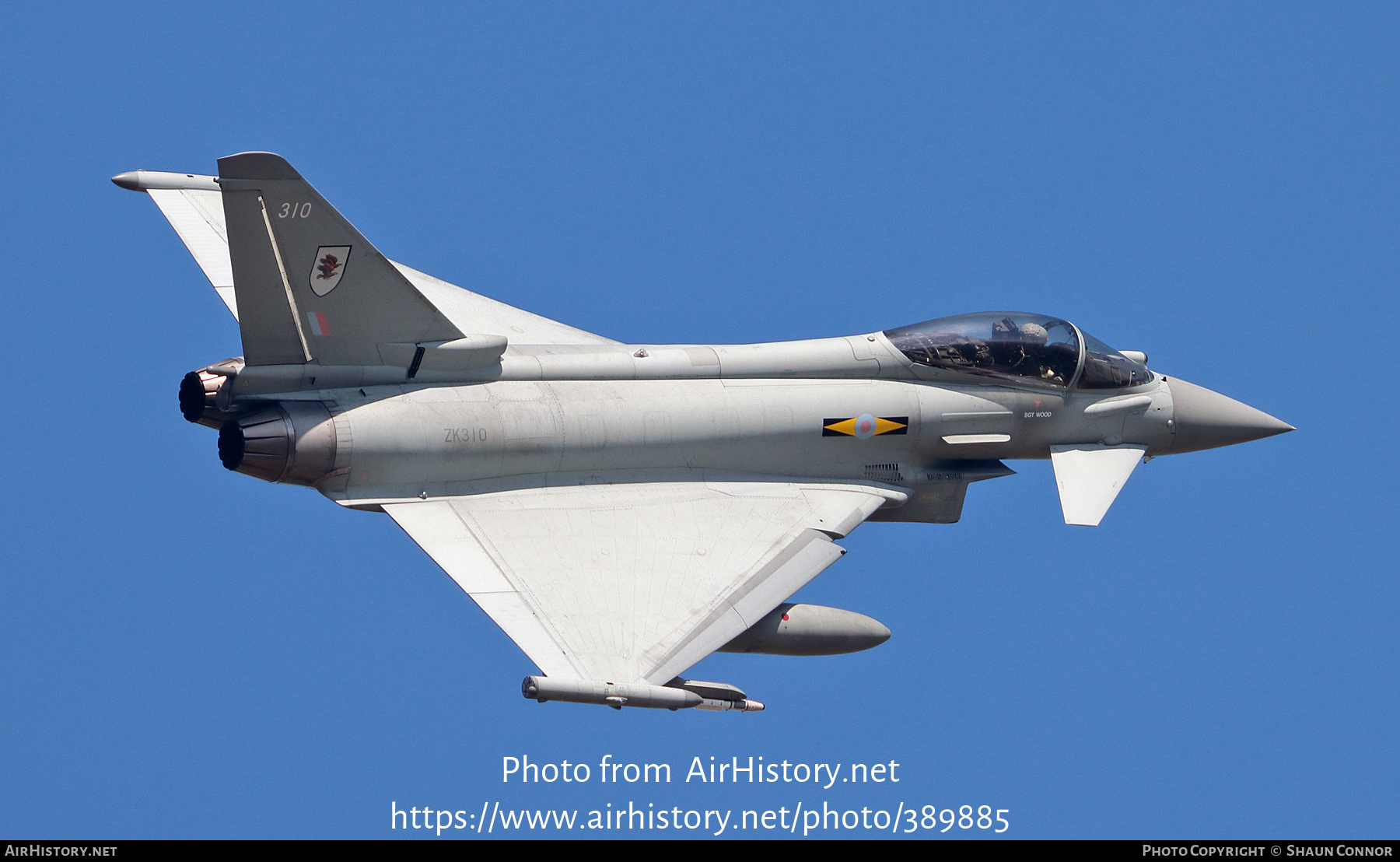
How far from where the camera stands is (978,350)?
72.7 feet

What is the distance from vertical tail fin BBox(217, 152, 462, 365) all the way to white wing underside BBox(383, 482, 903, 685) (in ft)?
5.51

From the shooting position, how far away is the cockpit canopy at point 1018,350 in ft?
72.2

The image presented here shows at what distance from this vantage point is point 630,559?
19.2 meters

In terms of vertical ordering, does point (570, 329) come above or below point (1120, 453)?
above

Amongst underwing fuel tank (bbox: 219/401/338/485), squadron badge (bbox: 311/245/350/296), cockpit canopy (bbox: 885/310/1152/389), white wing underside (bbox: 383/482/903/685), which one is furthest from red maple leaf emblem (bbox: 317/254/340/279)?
cockpit canopy (bbox: 885/310/1152/389)

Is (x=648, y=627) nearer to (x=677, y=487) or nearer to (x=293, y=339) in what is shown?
(x=677, y=487)

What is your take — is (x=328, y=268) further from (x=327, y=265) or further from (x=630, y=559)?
(x=630, y=559)

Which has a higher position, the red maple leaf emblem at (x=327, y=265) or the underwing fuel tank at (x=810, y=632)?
the red maple leaf emblem at (x=327, y=265)

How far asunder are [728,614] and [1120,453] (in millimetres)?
5892

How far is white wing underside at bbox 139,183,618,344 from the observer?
22266 millimetres

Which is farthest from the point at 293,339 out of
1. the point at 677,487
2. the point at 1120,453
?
the point at 1120,453

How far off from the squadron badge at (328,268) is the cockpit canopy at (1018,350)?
6.05 m

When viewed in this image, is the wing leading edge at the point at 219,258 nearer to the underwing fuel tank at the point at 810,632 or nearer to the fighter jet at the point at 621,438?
the fighter jet at the point at 621,438

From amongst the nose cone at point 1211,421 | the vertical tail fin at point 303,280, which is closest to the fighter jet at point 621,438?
the vertical tail fin at point 303,280
